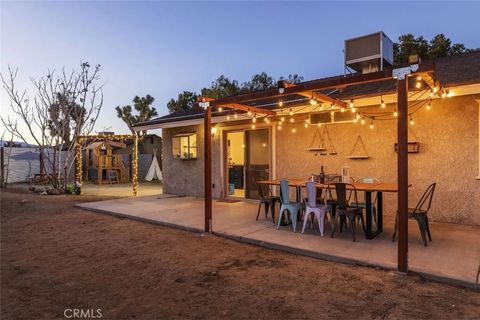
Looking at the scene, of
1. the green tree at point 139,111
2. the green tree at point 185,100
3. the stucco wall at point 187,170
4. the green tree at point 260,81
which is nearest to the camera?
the stucco wall at point 187,170

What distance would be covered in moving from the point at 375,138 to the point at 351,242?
2911mm

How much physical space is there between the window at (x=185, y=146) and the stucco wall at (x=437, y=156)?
4517mm

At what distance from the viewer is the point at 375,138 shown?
6.77 meters

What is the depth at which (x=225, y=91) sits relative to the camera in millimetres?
25656

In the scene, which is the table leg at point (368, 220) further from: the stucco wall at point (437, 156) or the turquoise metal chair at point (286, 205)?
the stucco wall at point (437, 156)

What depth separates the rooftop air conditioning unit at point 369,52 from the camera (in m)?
7.41

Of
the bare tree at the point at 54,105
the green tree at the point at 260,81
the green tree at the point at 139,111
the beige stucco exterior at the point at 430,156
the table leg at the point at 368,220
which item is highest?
the green tree at the point at 260,81

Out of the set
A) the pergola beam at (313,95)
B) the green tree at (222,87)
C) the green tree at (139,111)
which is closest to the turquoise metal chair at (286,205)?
the pergola beam at (313,95)

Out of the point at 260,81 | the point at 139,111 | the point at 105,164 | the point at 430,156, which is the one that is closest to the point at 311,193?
the point at 430,156

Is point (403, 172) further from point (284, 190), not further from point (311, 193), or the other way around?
point (284, 190)

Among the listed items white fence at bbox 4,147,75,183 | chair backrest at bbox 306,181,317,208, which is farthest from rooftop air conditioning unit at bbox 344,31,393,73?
white fence at bbox 4,147,75,183

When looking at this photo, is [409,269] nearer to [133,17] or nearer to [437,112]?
[437,112]

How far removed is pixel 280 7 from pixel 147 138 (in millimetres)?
14704

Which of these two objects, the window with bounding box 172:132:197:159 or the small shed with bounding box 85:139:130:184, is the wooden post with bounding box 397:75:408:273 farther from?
the small shed with bounding box 85:139:130:184
